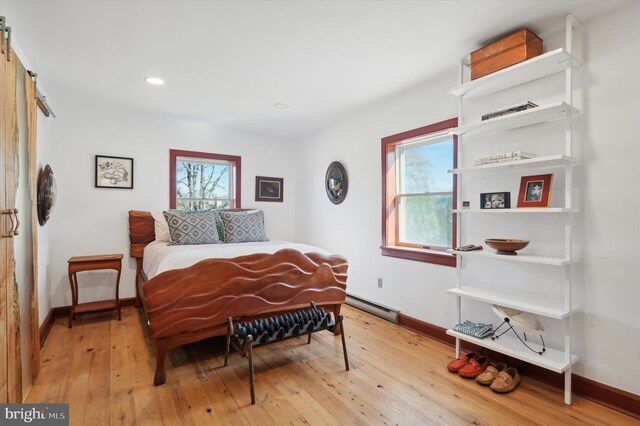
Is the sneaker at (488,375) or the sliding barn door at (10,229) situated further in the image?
the sneaker at (488,375)

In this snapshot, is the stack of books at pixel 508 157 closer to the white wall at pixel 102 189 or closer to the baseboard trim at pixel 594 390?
the baseboard trim at pixel 594 390

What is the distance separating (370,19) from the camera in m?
2.04

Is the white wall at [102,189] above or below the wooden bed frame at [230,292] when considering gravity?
above

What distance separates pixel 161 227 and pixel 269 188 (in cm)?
173

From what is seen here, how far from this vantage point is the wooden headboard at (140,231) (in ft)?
12.6

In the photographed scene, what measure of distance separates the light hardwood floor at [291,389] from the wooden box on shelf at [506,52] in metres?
2.21

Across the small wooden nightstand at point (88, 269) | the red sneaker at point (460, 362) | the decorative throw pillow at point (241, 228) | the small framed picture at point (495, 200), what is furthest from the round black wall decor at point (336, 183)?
the small wooden nightstand at point (88, 269)

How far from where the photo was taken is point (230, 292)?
242cm

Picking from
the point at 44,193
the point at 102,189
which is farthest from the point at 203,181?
the point at 44,193

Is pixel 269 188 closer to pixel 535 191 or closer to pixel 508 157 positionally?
pixel 508 157

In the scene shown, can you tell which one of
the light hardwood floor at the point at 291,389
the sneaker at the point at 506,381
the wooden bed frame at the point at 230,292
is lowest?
the light hardwood floor at the point at 291,389

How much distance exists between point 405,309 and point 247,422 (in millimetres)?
1958

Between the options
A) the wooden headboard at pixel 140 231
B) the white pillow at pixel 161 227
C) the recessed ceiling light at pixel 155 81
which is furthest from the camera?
the wooden headboard at pixel 140 231

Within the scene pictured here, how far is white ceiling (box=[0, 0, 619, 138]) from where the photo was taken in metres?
1.93
